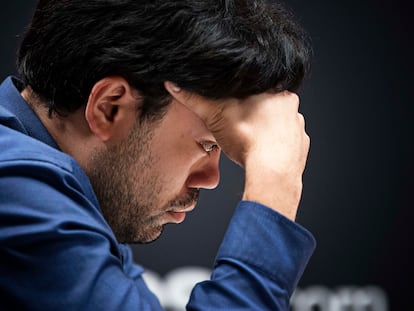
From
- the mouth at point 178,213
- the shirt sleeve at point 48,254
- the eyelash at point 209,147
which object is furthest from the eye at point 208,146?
the shirt sleeve at point 48,254

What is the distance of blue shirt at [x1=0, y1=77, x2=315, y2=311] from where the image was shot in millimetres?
987

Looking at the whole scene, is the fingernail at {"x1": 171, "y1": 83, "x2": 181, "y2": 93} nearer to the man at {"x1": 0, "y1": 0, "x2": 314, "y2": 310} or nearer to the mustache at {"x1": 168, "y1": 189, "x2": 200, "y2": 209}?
the man at {"x1": 0, "y1": 0, "x2": 314, "y2": 310}

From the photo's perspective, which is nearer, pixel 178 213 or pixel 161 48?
pixel 161 48

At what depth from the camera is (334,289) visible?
8.64 ft

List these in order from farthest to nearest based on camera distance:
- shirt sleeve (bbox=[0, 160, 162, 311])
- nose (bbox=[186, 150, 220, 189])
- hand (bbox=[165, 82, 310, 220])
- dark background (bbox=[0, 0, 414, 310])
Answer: dark background (bbox=[0, 0, 414, 310]) → nose (bbox=[186, 150, 220, 189]) → hand (bbox=[165, 82, 310, 220]) → shirt sleeve (bbox=[0, 160, 162, 311])

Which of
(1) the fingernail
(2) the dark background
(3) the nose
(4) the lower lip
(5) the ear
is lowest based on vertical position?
(2) the dark background

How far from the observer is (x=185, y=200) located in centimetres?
130

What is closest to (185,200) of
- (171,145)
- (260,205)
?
(171,145)

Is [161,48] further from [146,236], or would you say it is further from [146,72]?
[146,236]

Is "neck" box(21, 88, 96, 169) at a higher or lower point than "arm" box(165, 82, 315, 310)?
lower

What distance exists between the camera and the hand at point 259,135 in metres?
1.15

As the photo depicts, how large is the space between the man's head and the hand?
17mm

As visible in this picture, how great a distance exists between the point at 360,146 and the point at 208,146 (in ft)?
4.94

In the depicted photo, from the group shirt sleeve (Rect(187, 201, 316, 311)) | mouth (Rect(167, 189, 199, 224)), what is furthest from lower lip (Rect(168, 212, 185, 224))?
shirt sleeve (Rect(187, 201, 316, 311))
